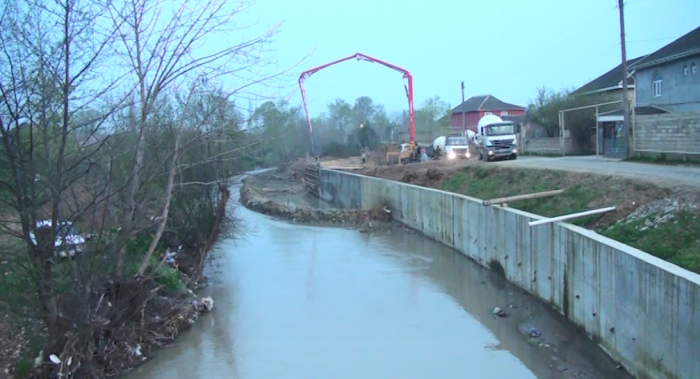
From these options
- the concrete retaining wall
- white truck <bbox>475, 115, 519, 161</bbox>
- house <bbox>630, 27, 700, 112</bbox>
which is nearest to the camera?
the concrete retaining wall

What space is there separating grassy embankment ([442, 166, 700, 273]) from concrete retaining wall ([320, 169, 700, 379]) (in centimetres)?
70

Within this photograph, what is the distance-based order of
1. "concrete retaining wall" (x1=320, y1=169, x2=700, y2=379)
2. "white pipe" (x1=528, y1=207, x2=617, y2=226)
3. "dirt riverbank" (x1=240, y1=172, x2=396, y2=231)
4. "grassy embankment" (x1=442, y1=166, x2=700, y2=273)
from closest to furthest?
"concrete retaining wall" (x1=320, y1=169, x2=700, y2=379), "grassy embankment" (x1=442, y1=166, x2=700, y2=273), "white pipe" (x1=528, y1=207, x2=617, y2=226), "dirt riverbank" (x1=240, y1=172, x2=396, y2=231)

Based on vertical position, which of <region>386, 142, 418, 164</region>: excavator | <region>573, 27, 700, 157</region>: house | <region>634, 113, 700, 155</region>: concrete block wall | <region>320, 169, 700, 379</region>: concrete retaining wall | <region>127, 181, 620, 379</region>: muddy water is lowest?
<region>127, 181, 620, 379</region>: muddy water

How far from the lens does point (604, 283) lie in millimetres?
10375

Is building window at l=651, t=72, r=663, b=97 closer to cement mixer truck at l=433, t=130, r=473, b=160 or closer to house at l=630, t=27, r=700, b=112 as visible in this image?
house at l=630, t=27, r=700, b=112

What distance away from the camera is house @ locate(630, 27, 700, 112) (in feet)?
91.8

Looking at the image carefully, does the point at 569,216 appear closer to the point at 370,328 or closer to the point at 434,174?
the point at 370,328

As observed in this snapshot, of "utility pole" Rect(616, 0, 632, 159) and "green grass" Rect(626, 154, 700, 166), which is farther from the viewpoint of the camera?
"utility pole" Rect(616, 0, 632, 159)

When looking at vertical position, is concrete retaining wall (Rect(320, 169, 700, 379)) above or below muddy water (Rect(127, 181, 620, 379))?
above

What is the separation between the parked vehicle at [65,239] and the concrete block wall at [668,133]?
1818 centimetres

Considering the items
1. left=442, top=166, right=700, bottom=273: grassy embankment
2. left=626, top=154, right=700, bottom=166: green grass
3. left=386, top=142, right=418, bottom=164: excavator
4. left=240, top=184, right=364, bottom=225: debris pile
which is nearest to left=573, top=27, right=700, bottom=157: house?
left=626, top=154, right=700, bottom=166: green grass

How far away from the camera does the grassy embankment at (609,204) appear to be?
399 inches

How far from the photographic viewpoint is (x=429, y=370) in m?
10.8

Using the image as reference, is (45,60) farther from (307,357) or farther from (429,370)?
(429,370)
